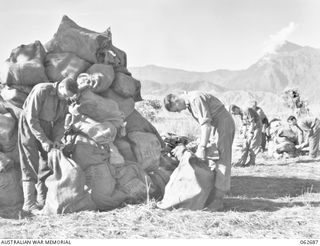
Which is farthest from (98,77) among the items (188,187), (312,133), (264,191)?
(312,133)

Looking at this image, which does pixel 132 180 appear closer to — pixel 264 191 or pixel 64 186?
pixel 64 186

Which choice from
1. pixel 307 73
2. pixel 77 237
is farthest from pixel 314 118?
pixel 307 73

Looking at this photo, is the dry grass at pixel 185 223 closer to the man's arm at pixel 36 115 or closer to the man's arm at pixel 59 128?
the man's arm at pixel 36 115

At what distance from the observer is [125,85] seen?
6.91 metres

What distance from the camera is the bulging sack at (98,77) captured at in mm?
6289

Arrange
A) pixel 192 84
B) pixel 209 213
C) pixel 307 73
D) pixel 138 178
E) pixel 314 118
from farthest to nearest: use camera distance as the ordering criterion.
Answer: pixel 192 84
pixel 307 73
pixel 314 118
pixel 138 178
pixel 209 213

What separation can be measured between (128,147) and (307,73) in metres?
77.9

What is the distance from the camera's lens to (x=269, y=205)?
6340 mm

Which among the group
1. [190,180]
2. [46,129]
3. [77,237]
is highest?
[46,129]

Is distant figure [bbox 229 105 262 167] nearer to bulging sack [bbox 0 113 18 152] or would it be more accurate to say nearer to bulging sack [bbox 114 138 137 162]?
bulging sack [bbox 114 138 137 162]

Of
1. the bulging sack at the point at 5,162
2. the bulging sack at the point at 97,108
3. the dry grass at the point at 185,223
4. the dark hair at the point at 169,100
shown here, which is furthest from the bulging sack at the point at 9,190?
the dark hair at the point at 169,100

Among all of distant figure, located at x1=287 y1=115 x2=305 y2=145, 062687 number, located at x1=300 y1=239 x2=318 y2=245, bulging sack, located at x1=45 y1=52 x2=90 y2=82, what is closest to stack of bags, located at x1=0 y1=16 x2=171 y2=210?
bulging sack, located at x1=45 y1=52 x2=90 y2=82

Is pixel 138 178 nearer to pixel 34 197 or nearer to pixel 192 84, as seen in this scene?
pixel 34 197

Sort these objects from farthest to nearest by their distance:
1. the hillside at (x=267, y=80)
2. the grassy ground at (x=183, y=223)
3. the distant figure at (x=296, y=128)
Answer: the hillside at (x=267, y=80) < the distant figure at (x=296, y=128) < the grassy ground at (x=183, y=223)
